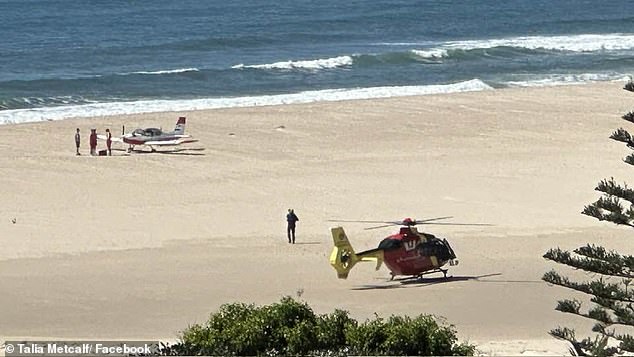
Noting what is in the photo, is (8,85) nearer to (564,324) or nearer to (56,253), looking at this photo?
(56,253)

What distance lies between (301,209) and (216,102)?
51.5 feet

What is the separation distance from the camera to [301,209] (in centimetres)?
2627

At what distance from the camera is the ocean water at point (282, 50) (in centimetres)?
4341

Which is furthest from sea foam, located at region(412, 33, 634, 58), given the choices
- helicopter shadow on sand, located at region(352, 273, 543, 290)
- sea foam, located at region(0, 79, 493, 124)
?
helicopter shadow on sand, located at region(352, 273, 543, 290)

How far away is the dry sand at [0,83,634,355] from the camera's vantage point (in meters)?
19.9

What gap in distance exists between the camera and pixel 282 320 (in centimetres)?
1324

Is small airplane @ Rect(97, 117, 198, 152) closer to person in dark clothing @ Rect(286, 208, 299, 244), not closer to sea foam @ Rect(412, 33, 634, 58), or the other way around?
person in dark clothing @ Rect(286, 208, 299, 244)

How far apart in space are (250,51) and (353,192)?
26.6 meters

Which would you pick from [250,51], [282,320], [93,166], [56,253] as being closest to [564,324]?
[282,320]

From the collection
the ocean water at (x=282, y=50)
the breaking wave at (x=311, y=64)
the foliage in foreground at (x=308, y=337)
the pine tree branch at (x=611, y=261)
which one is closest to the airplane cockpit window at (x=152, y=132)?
the ocean water at (x=282, y=50)

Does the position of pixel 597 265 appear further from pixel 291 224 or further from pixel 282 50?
pixel 282 50

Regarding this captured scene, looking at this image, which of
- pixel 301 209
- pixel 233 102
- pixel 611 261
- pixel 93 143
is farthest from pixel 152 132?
pixel 611 261

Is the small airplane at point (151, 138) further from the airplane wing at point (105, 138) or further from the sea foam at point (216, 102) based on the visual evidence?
the sea foam at point (216, 102)

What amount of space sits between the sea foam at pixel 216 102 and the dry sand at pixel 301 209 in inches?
70.7
